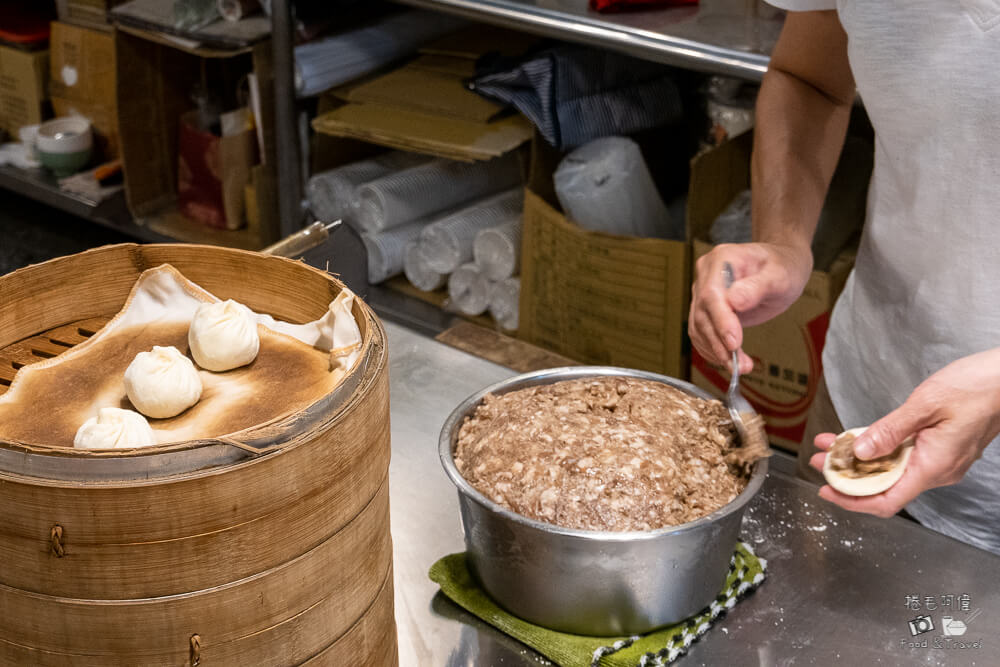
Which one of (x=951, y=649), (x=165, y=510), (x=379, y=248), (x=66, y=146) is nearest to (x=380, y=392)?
(x=165, y=510)

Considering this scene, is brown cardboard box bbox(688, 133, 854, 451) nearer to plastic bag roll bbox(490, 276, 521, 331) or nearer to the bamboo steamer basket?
plastic bag roll bbox(490, 276, 521, 331)

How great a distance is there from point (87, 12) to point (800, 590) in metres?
3.13

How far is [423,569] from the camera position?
48.1 inches

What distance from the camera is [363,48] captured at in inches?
112

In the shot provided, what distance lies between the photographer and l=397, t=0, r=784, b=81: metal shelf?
6.41 ft

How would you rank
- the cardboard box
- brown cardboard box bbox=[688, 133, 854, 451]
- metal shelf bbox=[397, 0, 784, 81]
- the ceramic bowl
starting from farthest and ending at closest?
the ceramic bowl
the cardboard box
brown cardboard box bbox=[688, 133, 854, 451]
metal shelf bbox=[397, 0, 784, 81]

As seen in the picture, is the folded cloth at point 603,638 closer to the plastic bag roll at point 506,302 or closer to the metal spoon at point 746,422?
the metal spoon at point 746,422

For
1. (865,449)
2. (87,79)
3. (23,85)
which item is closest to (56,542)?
(865,449)

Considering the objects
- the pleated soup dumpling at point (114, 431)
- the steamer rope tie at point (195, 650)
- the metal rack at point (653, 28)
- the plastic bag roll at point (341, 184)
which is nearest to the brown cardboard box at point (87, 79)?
the plastic bag roll at point (341, 184)

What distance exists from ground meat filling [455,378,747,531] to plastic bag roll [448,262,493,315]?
154 cm

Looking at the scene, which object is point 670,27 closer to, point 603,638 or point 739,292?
point 739,292

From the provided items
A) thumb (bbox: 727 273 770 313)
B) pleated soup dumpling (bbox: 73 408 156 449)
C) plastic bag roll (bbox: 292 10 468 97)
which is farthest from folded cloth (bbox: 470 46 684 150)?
pleated soup dumpling (bbox: 73 408 156 449)

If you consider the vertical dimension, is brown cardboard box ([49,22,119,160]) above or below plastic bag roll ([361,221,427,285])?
above

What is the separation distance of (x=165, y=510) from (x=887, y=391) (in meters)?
1.08
